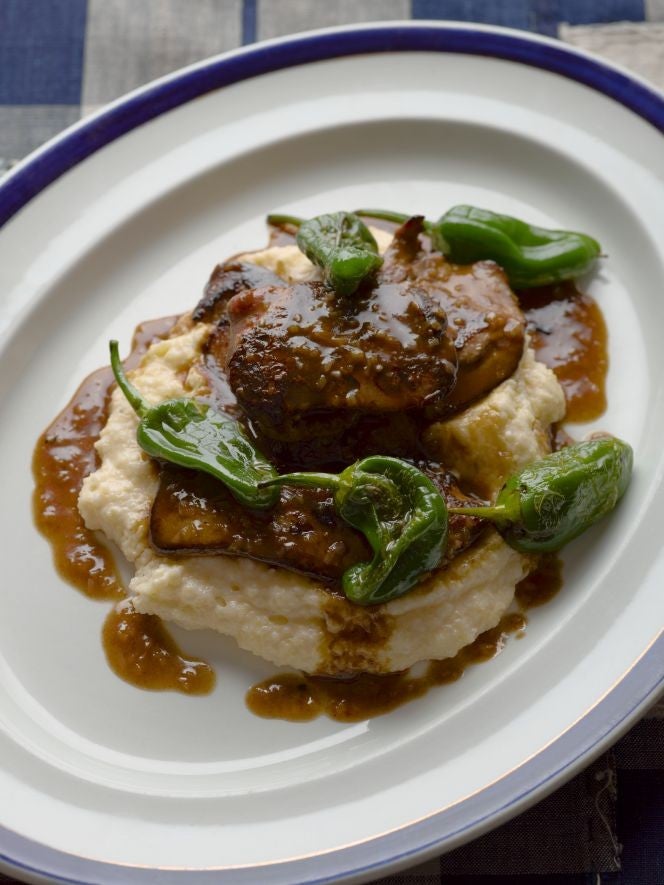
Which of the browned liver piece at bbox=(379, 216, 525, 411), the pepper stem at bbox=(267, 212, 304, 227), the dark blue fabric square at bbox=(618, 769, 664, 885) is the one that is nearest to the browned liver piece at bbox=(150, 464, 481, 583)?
the browned liver piece at bbox=(379, 216, 525, 411)

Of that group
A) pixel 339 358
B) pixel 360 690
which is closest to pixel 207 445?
pixel 339 358

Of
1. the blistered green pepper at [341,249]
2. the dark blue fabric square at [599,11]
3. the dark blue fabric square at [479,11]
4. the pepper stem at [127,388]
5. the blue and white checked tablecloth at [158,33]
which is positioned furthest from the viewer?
the dark blue fabric square at [479,11]

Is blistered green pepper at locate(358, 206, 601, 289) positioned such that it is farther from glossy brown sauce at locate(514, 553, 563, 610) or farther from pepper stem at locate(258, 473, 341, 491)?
pepper stem at locate(258, 473, 341, 491)

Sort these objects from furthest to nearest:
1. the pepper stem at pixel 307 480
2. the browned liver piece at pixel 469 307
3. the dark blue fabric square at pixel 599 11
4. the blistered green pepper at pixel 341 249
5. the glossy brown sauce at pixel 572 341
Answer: the dark blue fabric square at pixel 599 11 < the glossy brown sauce at pixel 572 341 < the browned liver piece at pixel 469 307 < the blistered green pepper at pixel 341 249 < the pepper stem at pixel 307 480

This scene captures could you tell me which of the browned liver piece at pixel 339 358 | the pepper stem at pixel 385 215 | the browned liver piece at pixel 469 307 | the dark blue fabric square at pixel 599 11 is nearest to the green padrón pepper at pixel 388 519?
the browned liver piece at pixel 339 358

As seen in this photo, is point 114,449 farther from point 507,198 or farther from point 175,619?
point 507,198

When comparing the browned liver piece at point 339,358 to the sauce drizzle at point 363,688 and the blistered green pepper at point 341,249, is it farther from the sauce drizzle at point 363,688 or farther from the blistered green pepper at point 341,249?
the sauce drizzle at point 363,688

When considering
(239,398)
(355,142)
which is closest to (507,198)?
(355,142)
